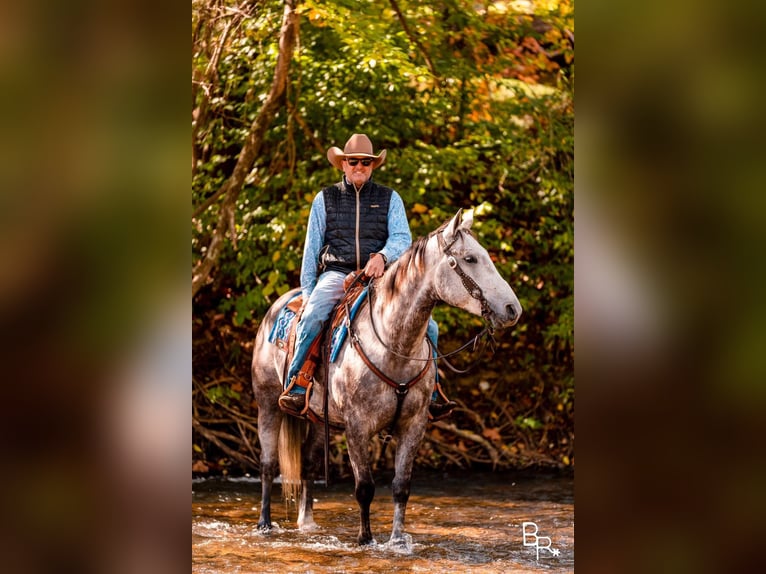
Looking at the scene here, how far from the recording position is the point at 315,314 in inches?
203

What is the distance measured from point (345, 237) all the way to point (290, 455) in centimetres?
132

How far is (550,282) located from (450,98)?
167cm

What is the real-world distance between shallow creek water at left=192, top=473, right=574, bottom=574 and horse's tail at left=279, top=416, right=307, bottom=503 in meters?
0.13

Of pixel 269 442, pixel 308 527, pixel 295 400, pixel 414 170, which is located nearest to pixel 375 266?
pixel 295 400
